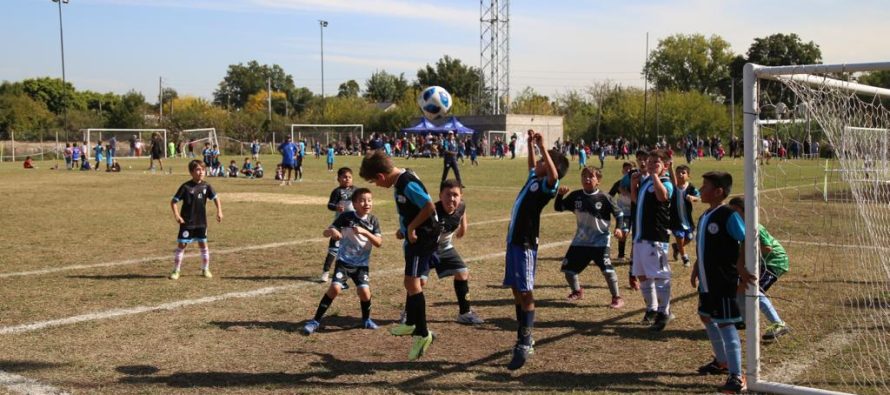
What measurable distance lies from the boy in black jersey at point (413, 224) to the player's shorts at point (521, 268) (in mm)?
708

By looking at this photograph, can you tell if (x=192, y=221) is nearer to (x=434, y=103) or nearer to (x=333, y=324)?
(x=333, y=324)

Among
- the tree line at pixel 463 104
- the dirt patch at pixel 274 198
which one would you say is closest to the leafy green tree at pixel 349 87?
the tree line at pixel 463 104

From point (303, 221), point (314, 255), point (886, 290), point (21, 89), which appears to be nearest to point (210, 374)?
point (314, 255)

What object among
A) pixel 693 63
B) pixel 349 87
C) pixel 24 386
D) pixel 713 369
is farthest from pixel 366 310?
pixel 349 87

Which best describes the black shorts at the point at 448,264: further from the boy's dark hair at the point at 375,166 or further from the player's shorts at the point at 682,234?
the player's shorts at the point at 682,234

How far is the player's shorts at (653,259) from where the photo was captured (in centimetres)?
786

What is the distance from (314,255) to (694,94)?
279 ft

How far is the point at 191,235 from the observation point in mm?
10719

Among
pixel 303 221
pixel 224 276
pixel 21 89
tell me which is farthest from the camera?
pixel 21 89

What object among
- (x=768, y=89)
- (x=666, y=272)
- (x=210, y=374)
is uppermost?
(x=768, y=89)

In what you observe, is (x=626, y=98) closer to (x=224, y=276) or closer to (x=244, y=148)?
(x=244, y=148)

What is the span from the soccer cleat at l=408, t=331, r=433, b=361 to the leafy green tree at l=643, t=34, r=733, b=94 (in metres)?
114

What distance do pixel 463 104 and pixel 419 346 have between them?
9353cm

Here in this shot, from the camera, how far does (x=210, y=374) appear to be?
6312 millimetres
